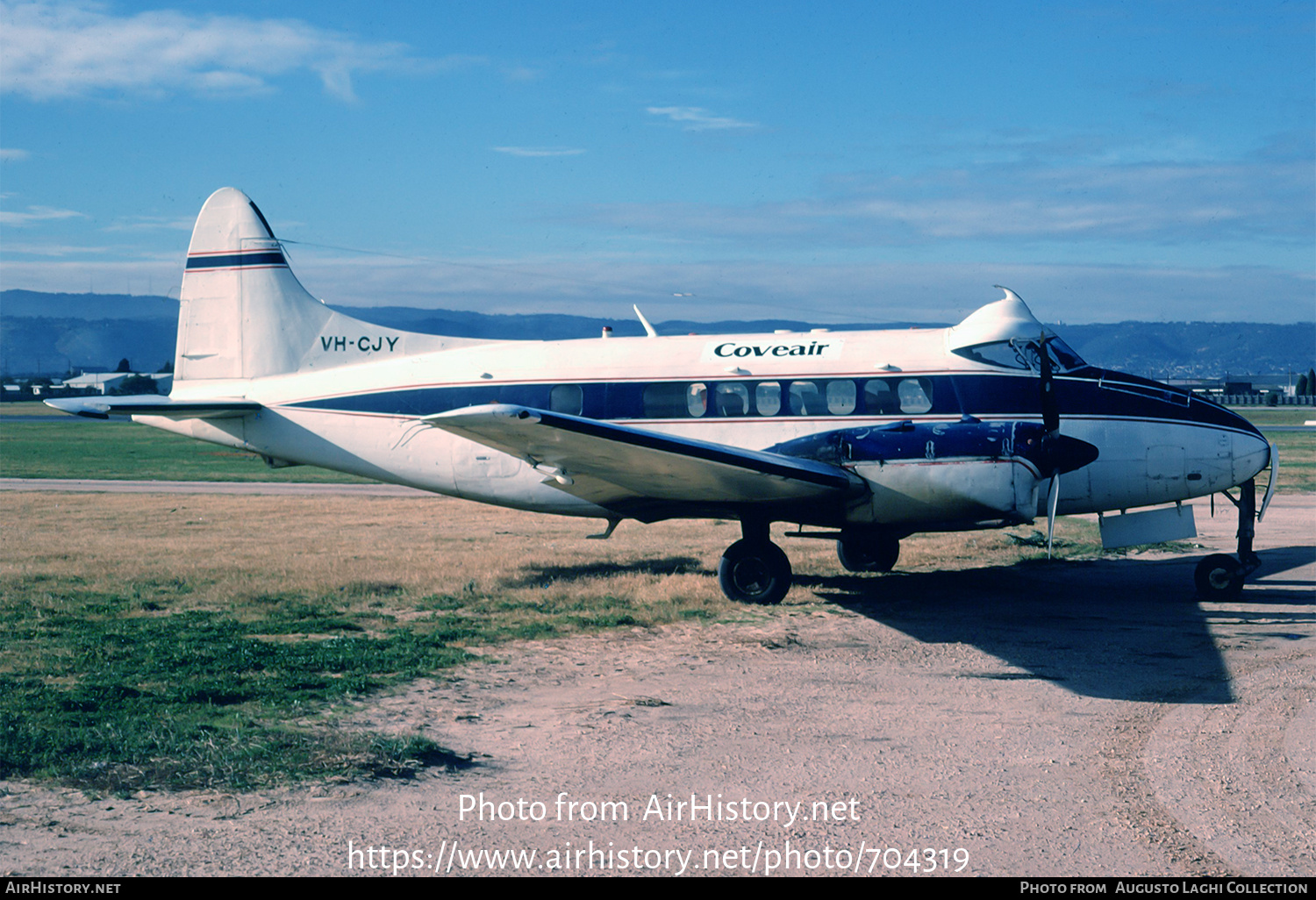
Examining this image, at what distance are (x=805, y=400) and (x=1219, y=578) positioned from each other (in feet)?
20.2

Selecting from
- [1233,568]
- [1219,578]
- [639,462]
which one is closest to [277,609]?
[639,462]

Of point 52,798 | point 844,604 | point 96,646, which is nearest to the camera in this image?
point 52,798

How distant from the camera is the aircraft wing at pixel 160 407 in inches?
581

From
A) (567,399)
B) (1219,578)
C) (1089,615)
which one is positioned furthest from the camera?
(567,399)

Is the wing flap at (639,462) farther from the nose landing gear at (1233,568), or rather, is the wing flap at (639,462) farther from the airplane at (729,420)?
the nose landing gear at (1233,568)

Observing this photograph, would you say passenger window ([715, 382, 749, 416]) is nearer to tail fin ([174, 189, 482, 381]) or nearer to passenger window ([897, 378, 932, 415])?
passenger window ([897, 378, 932, 415])

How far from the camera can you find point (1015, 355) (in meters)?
13.8

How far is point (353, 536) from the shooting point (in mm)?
20094

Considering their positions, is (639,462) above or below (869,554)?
above

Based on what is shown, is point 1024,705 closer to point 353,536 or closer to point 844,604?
point 844,604

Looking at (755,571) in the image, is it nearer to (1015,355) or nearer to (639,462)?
(639,462)

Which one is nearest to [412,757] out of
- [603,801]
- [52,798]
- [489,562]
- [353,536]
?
[603,801]

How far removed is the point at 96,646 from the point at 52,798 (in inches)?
191

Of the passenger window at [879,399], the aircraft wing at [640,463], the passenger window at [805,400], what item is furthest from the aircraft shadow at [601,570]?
the passenger window at [879,399]
